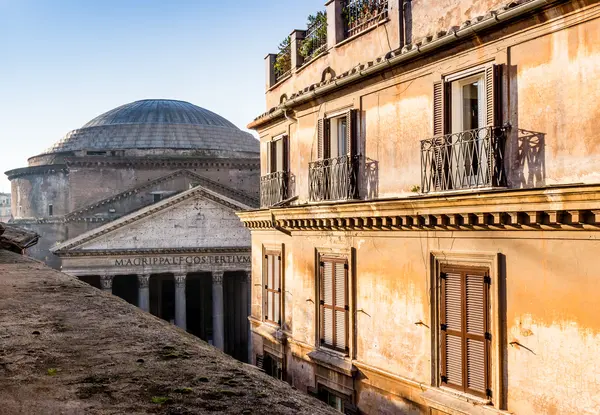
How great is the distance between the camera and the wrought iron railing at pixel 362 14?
36.5 ft

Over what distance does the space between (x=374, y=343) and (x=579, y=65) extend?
539 centimetres

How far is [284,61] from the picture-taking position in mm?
15766

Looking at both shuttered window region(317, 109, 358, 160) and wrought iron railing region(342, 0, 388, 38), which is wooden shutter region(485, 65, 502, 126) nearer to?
wrought iron railing region(342, 0, 388, 38)

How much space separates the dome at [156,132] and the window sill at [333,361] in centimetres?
3552

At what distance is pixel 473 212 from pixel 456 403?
2575mm

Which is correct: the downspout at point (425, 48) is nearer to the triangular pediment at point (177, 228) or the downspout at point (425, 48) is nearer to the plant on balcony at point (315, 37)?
the plant on balcony at point (315, 37)

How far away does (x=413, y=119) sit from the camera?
998cm

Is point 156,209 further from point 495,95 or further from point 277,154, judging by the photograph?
point 495,95

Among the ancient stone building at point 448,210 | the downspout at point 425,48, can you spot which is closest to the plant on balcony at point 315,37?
the ancient stone building at point 448,210

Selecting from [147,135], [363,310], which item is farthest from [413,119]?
[147,135]

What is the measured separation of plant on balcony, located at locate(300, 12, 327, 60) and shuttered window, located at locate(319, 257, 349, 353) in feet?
14.7

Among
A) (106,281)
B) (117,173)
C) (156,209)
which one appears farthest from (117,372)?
(117,173)

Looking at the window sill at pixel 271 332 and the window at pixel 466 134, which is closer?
the window at pixel 466 134

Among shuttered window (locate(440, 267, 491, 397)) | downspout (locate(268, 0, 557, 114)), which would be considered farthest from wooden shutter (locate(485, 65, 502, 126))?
shuttered window (locate(440, 267, 491, 397))
